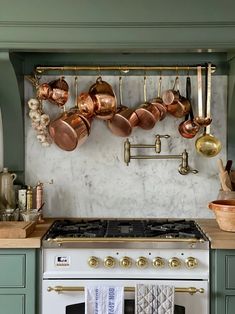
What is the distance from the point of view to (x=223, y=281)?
199 cm

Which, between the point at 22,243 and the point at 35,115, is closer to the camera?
the point at 22,243

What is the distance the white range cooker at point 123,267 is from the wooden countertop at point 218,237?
0.14 ft

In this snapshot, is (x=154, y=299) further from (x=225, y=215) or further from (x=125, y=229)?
(x=225, y=215)

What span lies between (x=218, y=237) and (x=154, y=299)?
0.40m

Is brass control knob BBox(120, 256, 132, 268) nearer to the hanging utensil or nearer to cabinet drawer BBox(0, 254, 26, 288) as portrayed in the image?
cabinet drawer BBox(0, 254, 26, 288)

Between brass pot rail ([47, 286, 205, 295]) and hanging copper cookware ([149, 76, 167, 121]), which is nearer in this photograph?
brass pot rail ([47, 286, 205, 295])

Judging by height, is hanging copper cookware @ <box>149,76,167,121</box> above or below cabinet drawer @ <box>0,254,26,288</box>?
above

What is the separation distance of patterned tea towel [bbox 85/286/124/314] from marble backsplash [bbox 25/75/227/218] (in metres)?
0.61

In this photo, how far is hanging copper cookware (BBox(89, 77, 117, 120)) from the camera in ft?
7.72

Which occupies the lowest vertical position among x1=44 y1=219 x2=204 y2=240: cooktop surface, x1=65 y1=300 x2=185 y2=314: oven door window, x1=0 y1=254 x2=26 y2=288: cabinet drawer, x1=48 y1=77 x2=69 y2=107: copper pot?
x1=65 y1=300 x2=185 y2=314: oven door window

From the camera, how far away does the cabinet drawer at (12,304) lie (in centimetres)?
199

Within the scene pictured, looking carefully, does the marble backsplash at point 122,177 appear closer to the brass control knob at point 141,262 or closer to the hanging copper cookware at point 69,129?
the hanging copper cookware at point 69,129

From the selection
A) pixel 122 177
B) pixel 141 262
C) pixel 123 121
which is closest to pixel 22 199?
pixel 122 177

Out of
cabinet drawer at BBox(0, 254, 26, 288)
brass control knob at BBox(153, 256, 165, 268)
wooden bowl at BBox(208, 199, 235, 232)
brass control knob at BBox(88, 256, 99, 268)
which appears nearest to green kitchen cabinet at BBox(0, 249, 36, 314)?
cabinet drawer at BBox(0, 254, 26, 288)
